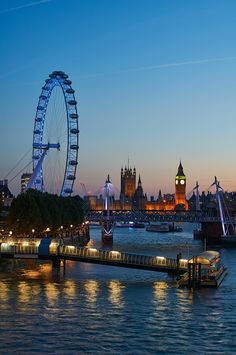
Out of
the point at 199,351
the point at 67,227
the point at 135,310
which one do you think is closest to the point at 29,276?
the point at 135,310

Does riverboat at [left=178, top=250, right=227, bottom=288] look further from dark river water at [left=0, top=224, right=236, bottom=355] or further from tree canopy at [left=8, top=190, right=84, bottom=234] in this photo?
tree canopy at [left=8, top=190, right=84, bottom=234]

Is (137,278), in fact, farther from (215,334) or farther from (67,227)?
(67,227)

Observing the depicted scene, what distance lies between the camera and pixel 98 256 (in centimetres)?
6044

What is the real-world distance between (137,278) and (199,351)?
88.0 feet

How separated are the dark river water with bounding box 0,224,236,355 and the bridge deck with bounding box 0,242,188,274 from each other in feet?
3.82

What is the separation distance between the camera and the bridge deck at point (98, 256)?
5878 cm

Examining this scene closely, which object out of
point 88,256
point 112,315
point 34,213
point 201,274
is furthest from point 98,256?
point 34,213

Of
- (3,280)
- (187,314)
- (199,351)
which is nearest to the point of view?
(199,351)

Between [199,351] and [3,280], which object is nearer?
[199,351]

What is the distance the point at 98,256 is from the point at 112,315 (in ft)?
62.6

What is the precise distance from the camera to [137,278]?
5969 cm

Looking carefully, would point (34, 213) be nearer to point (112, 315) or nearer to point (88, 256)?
point (88, 256)

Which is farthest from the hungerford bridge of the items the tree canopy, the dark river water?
the tree canopy

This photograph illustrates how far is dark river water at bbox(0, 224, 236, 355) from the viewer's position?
33.9 meters
